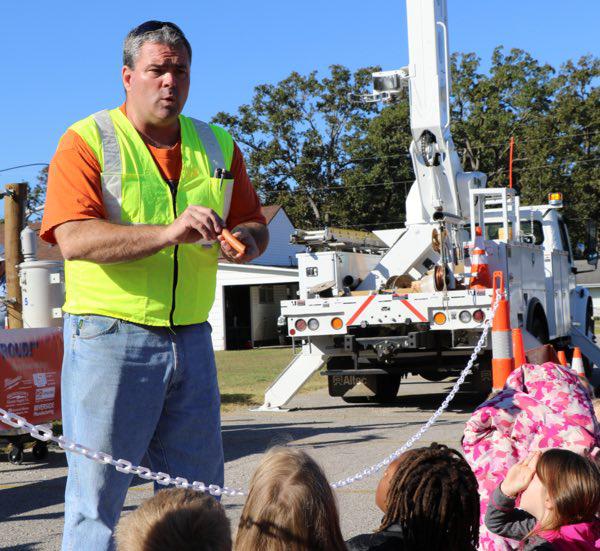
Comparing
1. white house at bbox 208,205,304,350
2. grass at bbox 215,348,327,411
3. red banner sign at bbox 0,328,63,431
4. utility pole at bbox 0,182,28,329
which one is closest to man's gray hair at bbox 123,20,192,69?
red banner sign at bbox 0,328,63,431

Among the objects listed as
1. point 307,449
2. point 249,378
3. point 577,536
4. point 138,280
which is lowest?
point 249,378

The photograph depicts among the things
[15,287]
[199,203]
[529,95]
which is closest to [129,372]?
[199,203]

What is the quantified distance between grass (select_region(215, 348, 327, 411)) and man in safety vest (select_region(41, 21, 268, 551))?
1063cm

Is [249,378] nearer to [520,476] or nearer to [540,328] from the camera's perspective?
[540,328]

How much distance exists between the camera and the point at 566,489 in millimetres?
3363

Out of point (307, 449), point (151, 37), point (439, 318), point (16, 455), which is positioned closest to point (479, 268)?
point (439, 318)

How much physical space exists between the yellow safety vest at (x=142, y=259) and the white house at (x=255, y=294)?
102 feet

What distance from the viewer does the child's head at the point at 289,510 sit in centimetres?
239

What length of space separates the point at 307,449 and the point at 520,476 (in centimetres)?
153

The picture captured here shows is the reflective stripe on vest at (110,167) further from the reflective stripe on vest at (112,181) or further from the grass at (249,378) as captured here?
the grass at (249,378)

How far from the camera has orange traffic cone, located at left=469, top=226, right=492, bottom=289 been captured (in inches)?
477

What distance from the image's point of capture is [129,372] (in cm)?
294

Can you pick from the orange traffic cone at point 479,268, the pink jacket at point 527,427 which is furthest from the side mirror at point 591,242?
the pink jacket at point 527,427

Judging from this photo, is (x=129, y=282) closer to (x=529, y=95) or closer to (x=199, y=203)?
(x=199, y=203)
